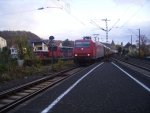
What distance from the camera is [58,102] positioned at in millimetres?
13172

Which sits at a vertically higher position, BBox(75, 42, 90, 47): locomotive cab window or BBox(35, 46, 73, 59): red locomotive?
BBox(75, 42, 90, 47): locomotive cab window

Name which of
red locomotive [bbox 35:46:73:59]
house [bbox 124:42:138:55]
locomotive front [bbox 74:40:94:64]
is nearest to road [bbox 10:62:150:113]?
red locomotive [bbox 35:46:73:59]

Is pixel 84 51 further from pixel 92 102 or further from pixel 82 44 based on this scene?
pixel 92 102

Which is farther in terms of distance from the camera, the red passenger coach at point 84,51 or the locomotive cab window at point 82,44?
the locomotive cab window at point 82,44

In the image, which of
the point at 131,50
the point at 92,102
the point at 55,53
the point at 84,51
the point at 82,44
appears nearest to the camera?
the point at 92,102

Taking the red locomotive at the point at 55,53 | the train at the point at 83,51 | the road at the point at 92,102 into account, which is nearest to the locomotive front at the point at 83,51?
the train at the point at 83,51

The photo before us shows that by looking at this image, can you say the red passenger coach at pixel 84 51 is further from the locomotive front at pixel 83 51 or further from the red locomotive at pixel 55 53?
the red locomotive at pixel 55 53

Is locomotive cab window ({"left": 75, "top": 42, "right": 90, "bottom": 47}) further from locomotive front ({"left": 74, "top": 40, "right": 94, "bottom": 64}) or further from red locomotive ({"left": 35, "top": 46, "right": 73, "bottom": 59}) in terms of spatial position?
red locomotive ({"left": 35, "top": 46, "right": 73, "bottom": 59})

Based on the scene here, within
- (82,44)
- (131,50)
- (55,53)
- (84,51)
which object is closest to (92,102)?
(84,51)

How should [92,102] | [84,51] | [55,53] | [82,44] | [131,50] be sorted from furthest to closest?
[131,50], [55,53], [82,44], [84,51], [92,102]

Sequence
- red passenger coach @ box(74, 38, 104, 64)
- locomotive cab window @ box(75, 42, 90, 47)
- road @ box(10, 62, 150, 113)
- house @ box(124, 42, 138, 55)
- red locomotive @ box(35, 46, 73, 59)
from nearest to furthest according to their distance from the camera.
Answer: road @ box(10, 62, 150, 113) < red passenger coach @ box(74, 38, 104, 64) < locomotive cab window @ box(75, 42, 90, 47) < red locomotive @ box(35, 46, 73, 59) < house @ box(124, 42, 138, 55)

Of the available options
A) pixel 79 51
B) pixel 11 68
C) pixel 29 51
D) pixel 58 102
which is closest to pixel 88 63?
pixel 79 51

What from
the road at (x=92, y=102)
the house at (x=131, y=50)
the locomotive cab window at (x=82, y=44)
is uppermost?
the locomotive cab window at (x=82, y=44)

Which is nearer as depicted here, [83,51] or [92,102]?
[92,102]
